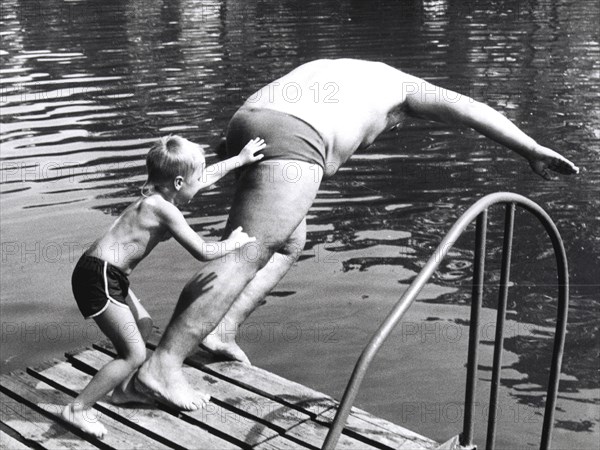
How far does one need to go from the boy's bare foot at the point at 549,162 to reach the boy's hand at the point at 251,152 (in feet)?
3.99

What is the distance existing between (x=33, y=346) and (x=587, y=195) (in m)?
5.44

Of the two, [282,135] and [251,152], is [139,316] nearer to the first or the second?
[251,152]

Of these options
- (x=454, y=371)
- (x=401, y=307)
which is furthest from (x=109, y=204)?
(x=401, y=307)

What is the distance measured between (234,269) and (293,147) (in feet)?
1.95

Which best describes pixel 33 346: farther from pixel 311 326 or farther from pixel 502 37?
pixel 502 37

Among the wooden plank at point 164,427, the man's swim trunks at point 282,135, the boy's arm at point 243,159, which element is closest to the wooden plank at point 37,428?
the wooden plank at point 164,427

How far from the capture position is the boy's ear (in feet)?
13.1

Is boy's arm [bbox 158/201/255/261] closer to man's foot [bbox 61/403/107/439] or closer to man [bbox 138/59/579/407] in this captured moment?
man [bbox 138/59/579/407]

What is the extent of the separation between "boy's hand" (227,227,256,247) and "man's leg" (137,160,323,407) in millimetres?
31

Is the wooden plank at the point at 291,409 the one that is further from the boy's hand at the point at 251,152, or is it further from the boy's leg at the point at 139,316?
the boy's hand at the point at 251,152

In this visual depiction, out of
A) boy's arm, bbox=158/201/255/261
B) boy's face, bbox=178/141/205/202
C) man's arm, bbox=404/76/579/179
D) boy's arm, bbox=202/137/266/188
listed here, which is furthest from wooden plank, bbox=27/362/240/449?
man's arm, bbox=404/76/579/179

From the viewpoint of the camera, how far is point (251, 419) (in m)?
4.03

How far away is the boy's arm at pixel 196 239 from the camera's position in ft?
12.8

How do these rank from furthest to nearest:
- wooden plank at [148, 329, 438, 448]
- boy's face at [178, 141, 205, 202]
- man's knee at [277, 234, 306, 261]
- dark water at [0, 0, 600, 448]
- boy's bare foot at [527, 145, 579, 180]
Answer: dark water at [0, 0, 600, 448]
man's knee at [277, 234, 306, 261]
boy's bare foot at [527, 145, 579, 180]
boy's face at [178, 141, 205, 202]
wooden plank at [148, 329, 438, 448]
